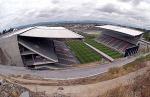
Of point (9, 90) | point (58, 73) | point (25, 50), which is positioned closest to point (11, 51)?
point (25, 50)

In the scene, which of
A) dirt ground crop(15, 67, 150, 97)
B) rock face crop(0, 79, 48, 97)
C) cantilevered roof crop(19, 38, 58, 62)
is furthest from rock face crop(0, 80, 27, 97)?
cantilevered roof crop(19, 38, 58, 62)

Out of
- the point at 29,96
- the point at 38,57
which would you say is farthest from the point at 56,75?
the point at 29,96

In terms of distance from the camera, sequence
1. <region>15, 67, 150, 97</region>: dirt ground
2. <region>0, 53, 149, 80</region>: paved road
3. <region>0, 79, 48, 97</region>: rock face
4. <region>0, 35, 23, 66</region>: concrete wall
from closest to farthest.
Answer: <region>0, 79, 48, 97</region>: rock face
<region>15, 67, 150, 97</region>: dirt ground
<region>0, 53, 149, 80</region>: paved road
<region>0, 35, 23, 66</region>: concrete wall

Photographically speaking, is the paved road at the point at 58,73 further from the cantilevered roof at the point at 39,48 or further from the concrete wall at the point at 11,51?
the cantilevered roof at the point at 39,48

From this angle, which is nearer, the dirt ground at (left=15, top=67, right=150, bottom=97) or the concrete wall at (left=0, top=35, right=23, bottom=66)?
the dirt ground at (left=15, top=67, right=150, bottom=97)

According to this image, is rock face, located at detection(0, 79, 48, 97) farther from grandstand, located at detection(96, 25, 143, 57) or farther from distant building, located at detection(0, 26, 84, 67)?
grandstand, located at detection(96, 25, 143, 57)

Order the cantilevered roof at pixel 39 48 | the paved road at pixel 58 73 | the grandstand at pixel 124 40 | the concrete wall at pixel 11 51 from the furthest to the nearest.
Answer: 1. the grandstand at pixel 124 40
2. the cantilevered roof at pixel 39 48
3. the concrete wall at pixel 11 51
4. the paved road at pixel 58 73

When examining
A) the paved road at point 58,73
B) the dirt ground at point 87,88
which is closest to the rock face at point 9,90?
the dirt ground at point 87,88

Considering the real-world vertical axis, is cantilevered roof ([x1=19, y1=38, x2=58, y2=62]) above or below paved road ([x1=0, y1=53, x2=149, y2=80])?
above
